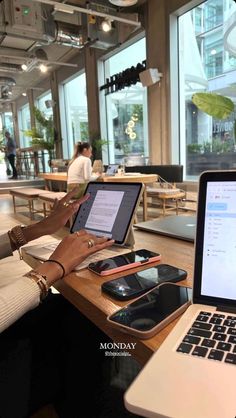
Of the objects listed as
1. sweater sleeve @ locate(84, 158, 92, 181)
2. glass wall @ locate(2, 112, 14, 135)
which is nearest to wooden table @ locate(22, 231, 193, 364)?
sweater sleeve @ locate(84, 158, 92, 181)

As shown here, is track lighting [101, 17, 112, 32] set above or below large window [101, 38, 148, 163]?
above

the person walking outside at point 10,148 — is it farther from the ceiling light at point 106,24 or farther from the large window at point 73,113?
the ceiling light at point 106,24

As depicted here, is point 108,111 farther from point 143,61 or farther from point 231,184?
point 231,184

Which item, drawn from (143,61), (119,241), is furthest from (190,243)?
(143,61)

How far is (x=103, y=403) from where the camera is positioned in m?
1.18

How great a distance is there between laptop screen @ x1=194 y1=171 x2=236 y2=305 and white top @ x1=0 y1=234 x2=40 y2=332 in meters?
0.36

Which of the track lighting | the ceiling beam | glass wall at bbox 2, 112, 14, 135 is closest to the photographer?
the ceiling beam

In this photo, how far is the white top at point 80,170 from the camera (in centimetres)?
455

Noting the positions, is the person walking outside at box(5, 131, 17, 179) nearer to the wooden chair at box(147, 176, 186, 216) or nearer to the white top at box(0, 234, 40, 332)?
the wooden chair at box(147, 176, 186, 216)

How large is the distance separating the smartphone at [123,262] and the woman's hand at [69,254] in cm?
5

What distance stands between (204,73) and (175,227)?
4670 mm

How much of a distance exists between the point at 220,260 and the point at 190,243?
512 mm

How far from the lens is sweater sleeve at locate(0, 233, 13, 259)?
1.10 metres

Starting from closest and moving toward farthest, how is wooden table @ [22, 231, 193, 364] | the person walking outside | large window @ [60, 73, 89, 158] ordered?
wooden table @ [22, 231, 193, 364], large window @ [60, 73, 89, 158], the person walking outside
